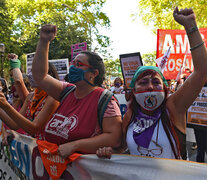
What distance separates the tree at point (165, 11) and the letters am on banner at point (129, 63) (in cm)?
1034

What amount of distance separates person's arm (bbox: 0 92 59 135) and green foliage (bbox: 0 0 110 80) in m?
15.8

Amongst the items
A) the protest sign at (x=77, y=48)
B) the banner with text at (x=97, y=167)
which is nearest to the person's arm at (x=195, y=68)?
the banner with text at (x=97, y=167)

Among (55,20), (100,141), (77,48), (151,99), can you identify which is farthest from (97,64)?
(55,20)

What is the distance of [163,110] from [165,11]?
14600mm

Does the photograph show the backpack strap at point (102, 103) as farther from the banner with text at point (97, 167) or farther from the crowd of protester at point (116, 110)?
the banner with text at point (97, 167)

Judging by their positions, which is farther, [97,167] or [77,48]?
[77,48]

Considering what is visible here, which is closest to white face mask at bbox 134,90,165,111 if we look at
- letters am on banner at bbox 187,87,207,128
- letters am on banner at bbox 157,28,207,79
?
letters am on banner at bbox 187,87,207,128

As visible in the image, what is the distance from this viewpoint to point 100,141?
6.03 ft

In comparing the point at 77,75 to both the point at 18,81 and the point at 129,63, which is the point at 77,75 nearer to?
the point at 18,81

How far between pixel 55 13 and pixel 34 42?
3.96m

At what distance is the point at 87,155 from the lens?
1883 mm

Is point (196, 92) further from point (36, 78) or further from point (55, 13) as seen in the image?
point (55, 13)

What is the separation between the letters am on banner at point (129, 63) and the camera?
4344mm

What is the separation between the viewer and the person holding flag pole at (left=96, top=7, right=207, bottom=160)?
1661 millimetres
